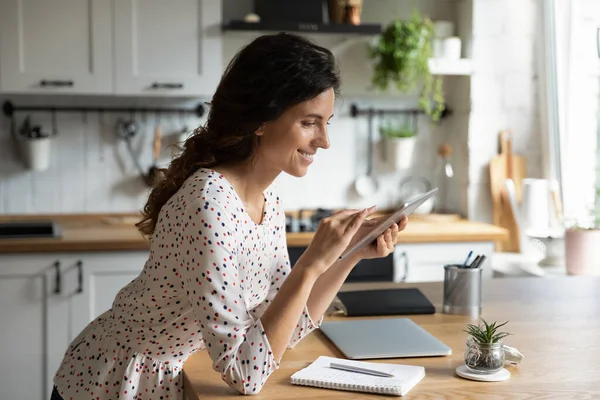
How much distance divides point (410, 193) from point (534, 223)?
0.74m

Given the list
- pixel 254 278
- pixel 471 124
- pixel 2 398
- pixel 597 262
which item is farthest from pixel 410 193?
pixel 254 278

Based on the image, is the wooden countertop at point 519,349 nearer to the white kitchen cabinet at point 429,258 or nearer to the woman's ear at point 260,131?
the woman's ear at point 260,131

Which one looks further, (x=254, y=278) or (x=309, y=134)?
(x=254, y=278)

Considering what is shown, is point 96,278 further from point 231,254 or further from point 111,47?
point 231,254

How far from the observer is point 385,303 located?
2365 millimetres

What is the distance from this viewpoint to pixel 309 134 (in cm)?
183

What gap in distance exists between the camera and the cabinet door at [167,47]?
3893 millimetres

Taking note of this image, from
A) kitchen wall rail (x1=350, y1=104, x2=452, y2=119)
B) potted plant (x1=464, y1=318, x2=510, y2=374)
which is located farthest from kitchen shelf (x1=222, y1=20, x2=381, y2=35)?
potted plant (x1=464, y1=318, x2=510, y2=374)

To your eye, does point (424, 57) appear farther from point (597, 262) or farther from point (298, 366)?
point (298, 366)

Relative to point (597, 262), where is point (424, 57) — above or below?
above

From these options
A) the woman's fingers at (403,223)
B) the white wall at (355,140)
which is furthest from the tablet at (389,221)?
the white wall at (355,140)

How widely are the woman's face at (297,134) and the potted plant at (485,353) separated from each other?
1.67ft

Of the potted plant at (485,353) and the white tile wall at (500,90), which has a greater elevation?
the white tile wall at (500,90)

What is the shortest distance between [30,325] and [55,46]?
123 cm
